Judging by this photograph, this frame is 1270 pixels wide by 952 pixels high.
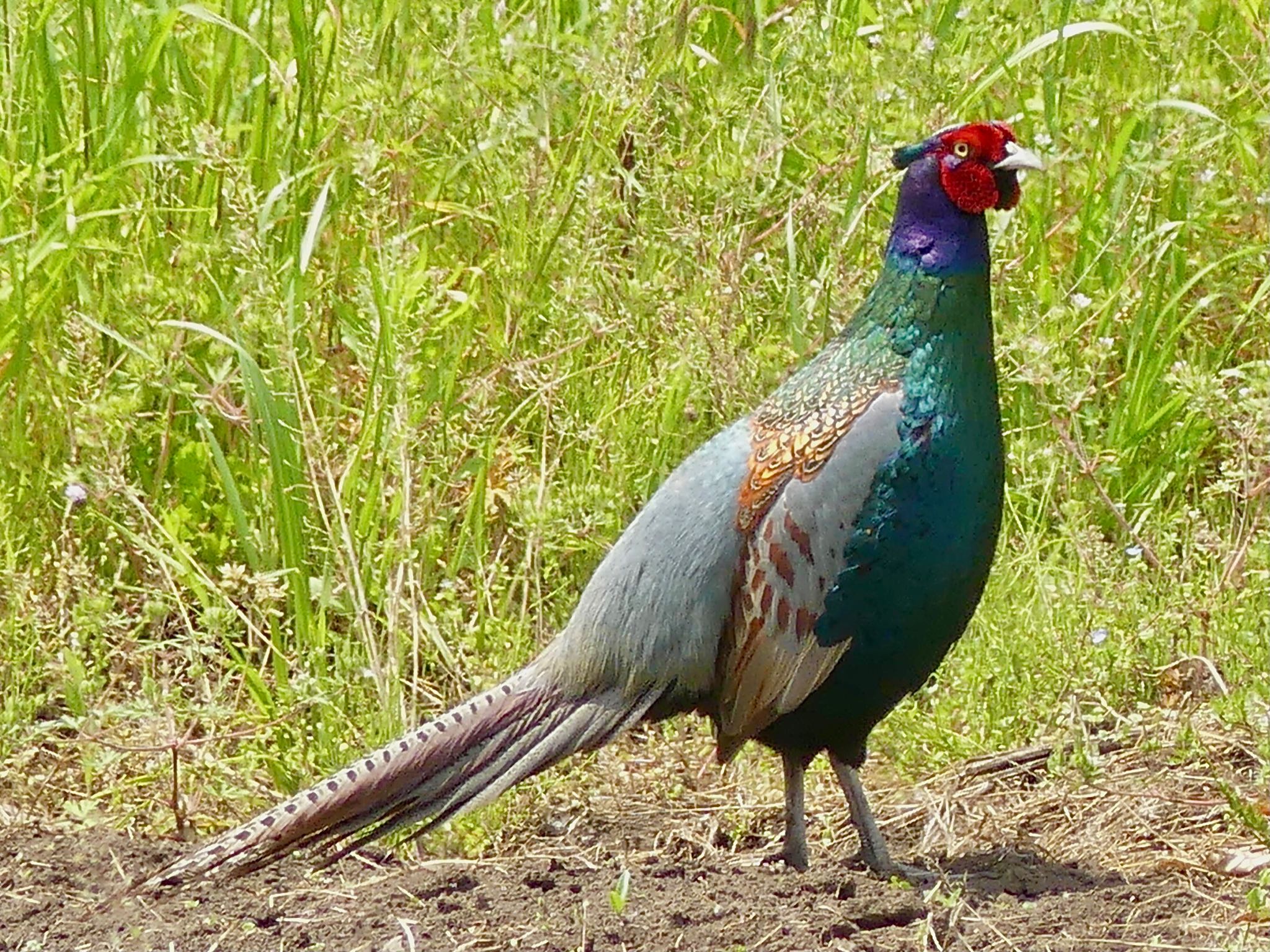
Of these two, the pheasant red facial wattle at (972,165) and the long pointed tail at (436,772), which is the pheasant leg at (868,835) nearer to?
the long pointed tail at (436,772)

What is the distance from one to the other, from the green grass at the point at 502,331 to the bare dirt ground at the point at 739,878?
17cm

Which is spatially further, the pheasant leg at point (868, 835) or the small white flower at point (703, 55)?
the small white flower at point (703, 55)

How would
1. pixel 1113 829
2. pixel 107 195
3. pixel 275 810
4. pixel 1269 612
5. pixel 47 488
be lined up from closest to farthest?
pixel 275 810, pixel 1113 829, pixel 1269 612, pixel 47 488, pixel 107 195

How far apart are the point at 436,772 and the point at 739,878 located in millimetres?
556

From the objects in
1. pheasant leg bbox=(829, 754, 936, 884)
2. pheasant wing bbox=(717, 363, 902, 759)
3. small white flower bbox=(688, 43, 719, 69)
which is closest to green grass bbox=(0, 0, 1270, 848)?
small white flower bbox=(688, 43, 719, 69)

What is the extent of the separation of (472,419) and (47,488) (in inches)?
37.2

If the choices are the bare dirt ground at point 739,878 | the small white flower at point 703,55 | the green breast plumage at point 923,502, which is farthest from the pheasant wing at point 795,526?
the small white flower at point 703,55

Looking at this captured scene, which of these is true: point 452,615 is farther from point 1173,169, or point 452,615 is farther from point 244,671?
point 1173,169

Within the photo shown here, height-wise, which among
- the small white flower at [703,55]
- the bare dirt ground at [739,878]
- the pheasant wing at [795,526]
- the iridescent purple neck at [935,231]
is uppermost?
the small white flower at [703,55]

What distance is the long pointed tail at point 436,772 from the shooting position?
3.26 metres

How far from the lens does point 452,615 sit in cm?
387

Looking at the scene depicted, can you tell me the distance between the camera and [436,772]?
3400 mm

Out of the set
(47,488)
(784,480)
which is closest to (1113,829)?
(784,480)

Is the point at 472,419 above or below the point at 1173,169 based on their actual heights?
below
